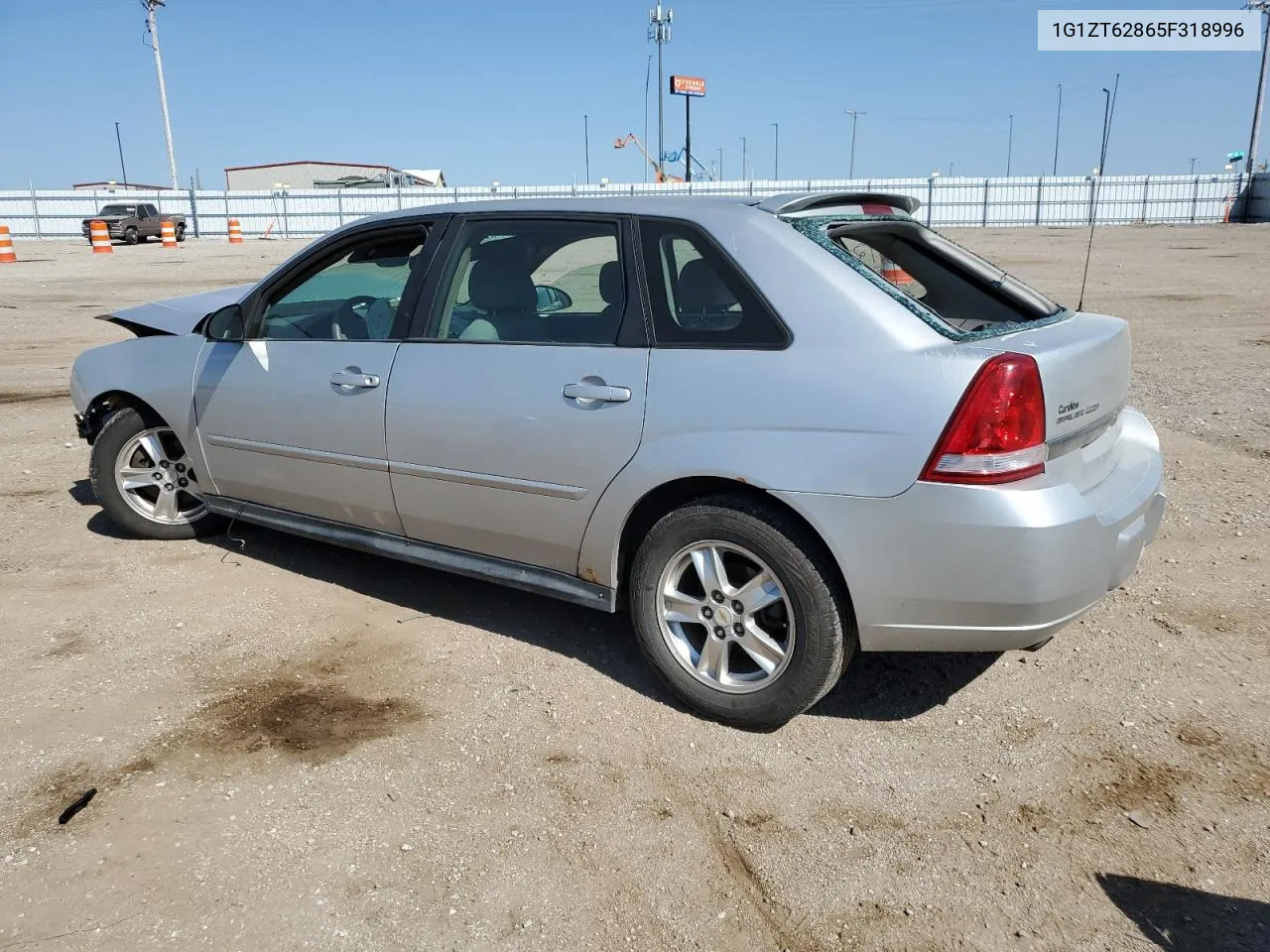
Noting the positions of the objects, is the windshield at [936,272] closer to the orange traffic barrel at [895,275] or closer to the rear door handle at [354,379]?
the orange traffic barrel at [895,275]

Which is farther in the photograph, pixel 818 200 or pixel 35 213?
pixel 35 213

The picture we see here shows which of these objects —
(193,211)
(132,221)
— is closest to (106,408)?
(132,221)

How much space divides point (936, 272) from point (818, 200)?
55 cm

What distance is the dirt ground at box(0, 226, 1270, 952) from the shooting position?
246 cm

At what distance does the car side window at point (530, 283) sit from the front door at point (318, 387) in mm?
223

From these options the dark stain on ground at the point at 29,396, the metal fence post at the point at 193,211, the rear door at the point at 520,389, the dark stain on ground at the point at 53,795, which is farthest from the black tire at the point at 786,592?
the metal fence post at the point at 193,211

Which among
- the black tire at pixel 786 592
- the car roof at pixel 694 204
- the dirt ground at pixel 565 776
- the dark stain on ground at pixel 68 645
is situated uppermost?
the car roof at pixel 694 204

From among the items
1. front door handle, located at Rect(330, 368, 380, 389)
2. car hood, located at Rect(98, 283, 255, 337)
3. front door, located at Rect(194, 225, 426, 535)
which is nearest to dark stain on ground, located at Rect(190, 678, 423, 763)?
front door, located at Rect(194, 225, 426, 535)

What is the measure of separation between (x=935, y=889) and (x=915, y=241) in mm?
2282

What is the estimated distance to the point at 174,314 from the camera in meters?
5.15

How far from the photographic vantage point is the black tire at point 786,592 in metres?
3.05

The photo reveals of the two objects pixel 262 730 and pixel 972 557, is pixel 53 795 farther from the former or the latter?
pixel 972 557

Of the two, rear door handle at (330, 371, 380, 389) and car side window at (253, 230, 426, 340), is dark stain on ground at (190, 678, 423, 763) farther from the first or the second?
car side window at (253, 230, 426, 340)

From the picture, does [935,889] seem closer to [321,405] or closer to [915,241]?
[915,241]
